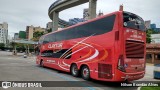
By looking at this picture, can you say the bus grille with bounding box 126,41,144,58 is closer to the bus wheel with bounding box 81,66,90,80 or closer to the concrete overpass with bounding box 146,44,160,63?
the bus wheel with bounding box 81,66,90,80

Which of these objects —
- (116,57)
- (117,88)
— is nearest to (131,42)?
(116,57)

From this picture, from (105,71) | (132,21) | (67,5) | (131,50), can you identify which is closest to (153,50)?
(67,5)

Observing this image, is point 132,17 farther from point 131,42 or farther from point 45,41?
point 45,41

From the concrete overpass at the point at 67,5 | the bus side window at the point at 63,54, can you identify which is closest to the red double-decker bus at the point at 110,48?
the bus side window at the point at 63,54

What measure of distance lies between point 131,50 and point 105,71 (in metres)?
1.81

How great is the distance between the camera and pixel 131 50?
11758 millimetres

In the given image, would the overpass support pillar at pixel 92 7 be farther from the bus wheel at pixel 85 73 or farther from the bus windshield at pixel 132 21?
the bus windshield at pixel 132 21

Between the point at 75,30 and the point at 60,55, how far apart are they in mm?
3256

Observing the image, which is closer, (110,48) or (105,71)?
(110,48)

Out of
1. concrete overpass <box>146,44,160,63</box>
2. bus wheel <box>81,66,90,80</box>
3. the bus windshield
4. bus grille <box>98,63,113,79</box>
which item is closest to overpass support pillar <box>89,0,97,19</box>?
bus wheel <box>81,66,90,80</box>

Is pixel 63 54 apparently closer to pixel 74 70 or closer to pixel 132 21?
pixel 74 70

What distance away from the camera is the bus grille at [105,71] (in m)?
11.6

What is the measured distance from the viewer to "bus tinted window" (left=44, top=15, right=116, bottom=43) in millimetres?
12226

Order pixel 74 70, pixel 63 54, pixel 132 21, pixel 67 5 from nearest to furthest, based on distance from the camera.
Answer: pixel 132 21
pixel 74 70
pixel 63 54
pixel 67 5
